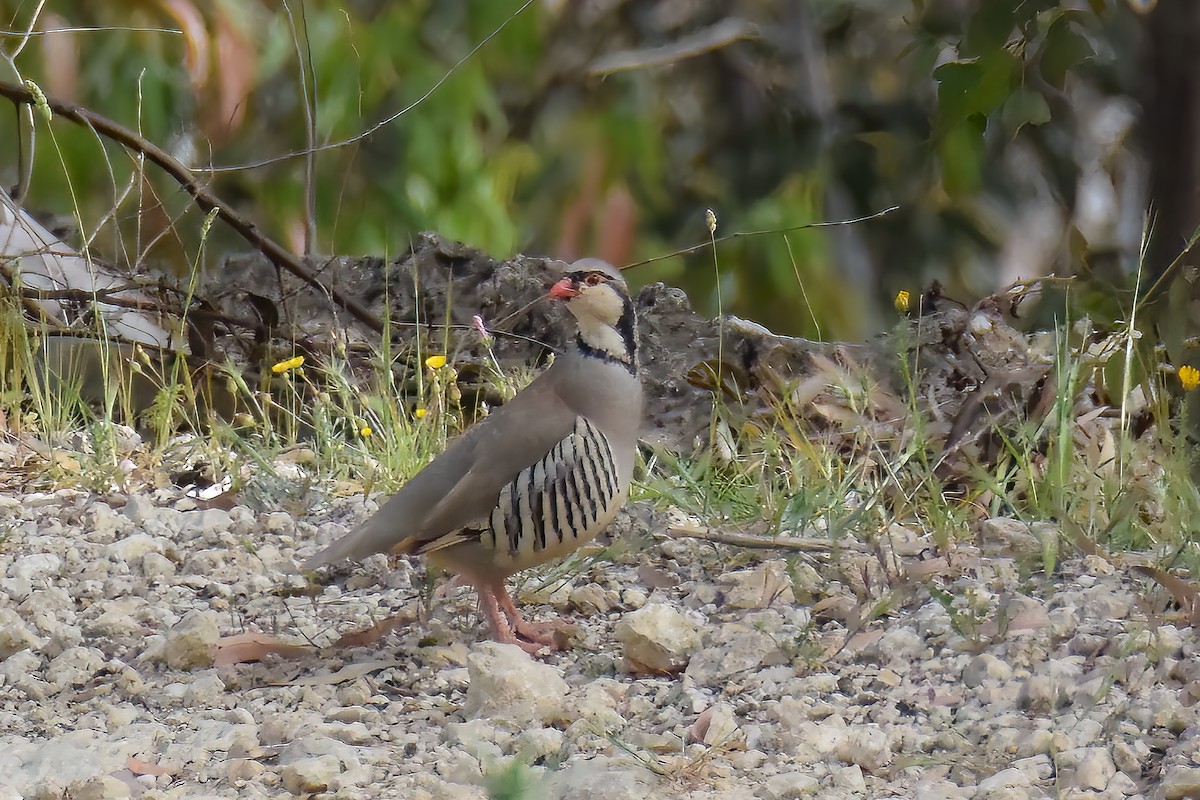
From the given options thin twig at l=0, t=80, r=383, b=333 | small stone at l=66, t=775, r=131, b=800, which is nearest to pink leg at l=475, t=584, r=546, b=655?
small stone at l=66, t=775, r=131, b=800

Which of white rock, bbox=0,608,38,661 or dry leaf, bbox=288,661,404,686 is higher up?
white rock, bbox=0,608,38,661

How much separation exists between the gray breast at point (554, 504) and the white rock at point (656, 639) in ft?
0.73

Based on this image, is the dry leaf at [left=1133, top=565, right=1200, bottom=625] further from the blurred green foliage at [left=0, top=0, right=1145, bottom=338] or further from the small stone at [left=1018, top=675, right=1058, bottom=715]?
the blurred green foliage at [left=0, top=0, right=1145, bottom=338]

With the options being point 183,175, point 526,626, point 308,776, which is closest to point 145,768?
point 308,776

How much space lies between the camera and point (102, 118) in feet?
15.8

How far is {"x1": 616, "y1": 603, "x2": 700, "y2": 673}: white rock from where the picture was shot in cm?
271

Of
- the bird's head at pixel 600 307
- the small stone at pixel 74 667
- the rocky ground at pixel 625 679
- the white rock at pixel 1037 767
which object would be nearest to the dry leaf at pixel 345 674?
the rocky ground at pixel 625 679

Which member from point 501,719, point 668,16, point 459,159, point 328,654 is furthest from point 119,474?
point 668,16

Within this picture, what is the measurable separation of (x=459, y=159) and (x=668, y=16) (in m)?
1.90

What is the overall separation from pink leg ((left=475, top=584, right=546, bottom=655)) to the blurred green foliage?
2.42 metres

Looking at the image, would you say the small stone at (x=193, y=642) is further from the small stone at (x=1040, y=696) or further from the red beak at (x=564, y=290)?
the small stone at (x=1040, y=696)

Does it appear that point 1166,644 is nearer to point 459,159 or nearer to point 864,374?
point 864,374

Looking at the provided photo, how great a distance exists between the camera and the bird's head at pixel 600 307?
122 inches

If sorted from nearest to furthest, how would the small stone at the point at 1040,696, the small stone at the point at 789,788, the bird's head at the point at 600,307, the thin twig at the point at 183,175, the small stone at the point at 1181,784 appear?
the small stone at the point at 1181,784 → the small stone at the point at 789,788 → the small stone at the point at 1040,696 → the bird's head at the point at 600,307 → the thin twig at the point at 183,175
